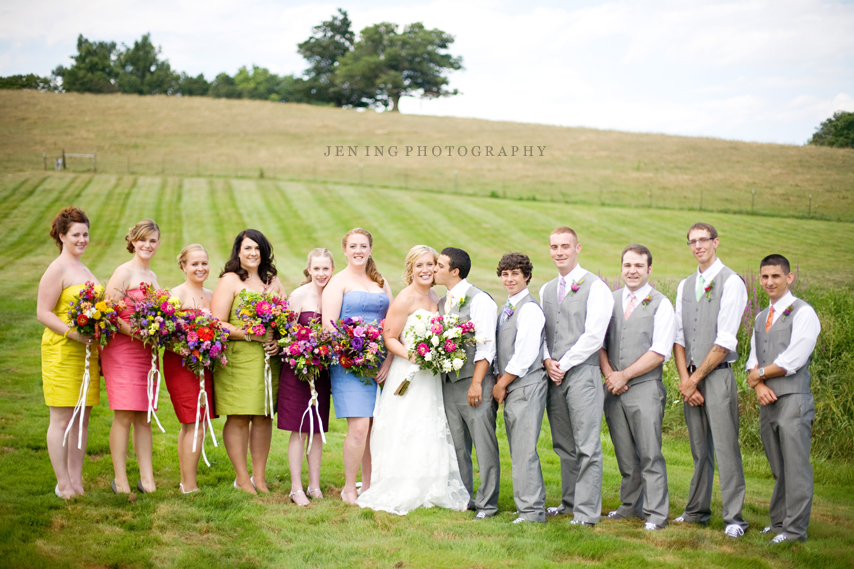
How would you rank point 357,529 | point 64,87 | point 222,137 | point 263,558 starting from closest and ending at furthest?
1. point 263,558
2. point 357,529
3. point 222,137
4. point 64,87

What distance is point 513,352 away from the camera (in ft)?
18.2

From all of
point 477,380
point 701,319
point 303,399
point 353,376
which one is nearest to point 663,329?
point 701,319

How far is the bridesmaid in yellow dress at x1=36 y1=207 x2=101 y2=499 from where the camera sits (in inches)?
216

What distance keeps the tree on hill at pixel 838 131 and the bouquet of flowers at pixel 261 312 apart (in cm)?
1977

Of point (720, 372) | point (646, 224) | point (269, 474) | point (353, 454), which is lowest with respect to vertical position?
point (269, 474)

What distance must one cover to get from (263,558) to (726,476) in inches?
149

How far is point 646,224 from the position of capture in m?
27.5

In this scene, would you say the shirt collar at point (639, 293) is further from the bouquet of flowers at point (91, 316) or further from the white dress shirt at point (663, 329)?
the bouquet of flowers at point (91, 316)

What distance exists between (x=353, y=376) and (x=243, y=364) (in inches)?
40.6

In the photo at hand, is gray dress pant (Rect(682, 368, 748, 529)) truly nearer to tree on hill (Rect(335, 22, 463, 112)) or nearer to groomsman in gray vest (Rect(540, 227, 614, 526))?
groomsman in gray vest (Rect(540, 227, 614, 526))

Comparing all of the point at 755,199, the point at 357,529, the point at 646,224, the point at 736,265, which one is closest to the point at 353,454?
the point at 357,529

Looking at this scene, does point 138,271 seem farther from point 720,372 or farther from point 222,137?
point 222,137

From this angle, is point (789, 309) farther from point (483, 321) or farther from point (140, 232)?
point (140, 232)

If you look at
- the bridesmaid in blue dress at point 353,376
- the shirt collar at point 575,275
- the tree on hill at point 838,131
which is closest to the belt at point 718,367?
the shirt collar at point 575,275
